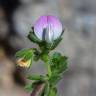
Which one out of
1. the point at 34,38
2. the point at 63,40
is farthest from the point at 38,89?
the point at 63,40

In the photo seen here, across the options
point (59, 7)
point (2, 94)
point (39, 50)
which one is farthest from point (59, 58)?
point (59, 7)

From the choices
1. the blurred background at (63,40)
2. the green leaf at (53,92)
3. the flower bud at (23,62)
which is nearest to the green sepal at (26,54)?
the flower bud at (23,62)

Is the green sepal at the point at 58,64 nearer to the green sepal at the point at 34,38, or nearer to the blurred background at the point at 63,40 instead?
the green sepal at the point at 34,38

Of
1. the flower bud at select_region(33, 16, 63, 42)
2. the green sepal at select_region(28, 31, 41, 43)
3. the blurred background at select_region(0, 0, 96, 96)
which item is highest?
the flower bud at select_region(33, 16, 63, 42)

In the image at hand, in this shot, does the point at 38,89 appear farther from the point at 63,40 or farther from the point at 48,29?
the point at 63,40

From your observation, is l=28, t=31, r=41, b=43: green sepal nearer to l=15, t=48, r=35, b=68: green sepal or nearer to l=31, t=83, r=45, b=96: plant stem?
l=15, t=48, r=35, b=68: green sepal

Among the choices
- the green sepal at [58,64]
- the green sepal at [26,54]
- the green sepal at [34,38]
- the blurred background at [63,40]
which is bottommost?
the blurred background at [63,40]

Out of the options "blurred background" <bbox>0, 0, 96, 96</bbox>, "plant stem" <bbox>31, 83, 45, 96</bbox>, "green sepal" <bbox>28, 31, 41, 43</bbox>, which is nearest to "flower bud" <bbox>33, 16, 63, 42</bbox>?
"green sepal" <bbox>28, 31, 41, 43</bbox>
